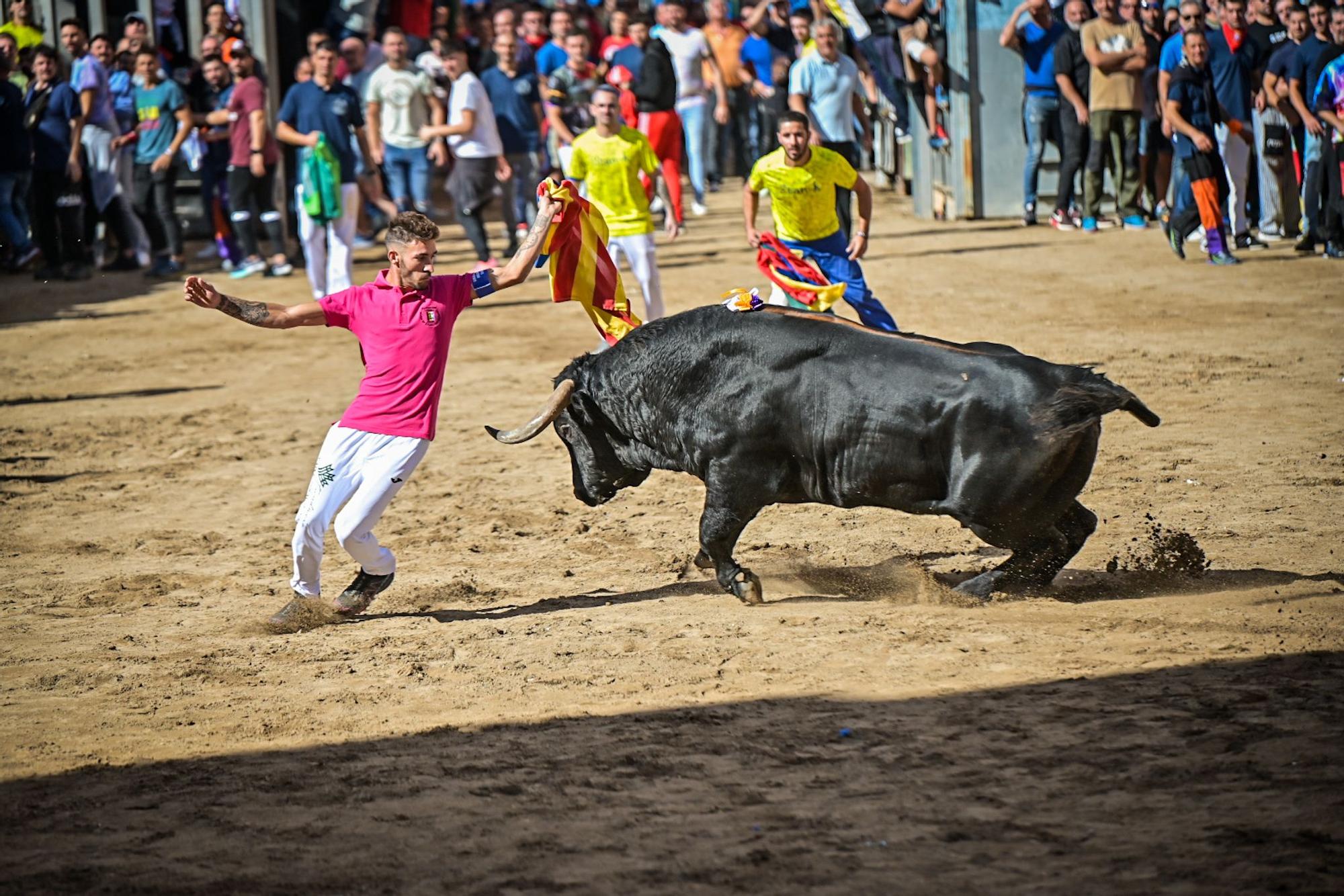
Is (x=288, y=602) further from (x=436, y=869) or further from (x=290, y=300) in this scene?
(x=290, y=300)

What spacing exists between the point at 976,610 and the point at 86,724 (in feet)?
11.5

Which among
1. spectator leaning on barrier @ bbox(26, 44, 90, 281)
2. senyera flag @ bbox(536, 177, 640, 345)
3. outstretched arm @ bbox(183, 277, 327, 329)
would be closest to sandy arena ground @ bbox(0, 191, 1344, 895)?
senyera flag @ bbox(536, 177, 640, 345)

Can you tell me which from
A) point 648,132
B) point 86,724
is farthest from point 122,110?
point 86,724

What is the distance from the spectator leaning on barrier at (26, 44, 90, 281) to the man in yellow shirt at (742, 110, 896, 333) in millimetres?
9377

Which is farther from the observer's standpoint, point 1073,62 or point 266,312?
point 1073,62

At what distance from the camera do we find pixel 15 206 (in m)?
16.5

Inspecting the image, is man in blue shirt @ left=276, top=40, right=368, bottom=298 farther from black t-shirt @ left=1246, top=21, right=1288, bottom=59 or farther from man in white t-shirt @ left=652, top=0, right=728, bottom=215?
black t-shirt @ left=1246, top=21, right=1288, bottom=59

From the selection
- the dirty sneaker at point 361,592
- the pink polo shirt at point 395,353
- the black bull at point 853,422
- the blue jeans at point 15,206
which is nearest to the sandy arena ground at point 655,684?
the dirty sneaker at point 361,592

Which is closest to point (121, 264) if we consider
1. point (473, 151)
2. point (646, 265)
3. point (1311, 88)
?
point (473, 151)

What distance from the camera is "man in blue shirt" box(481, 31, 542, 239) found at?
17344mm

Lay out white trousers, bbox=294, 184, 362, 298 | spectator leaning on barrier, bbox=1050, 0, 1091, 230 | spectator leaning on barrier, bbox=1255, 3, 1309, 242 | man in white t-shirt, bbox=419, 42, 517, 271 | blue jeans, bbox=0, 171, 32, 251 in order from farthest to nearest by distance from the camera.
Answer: spectator leaning on barrier, bbox=1050, 0, 1091, 230 → man in white t-shirt, bbox=419, 42, 517, 271 → blue jeans, bbox=0, 171, 32, 251 → spectator leaning on barrier, bbox=1255, 3, 1309, 242 → white trousers, bbox=294, 184, 362, 298

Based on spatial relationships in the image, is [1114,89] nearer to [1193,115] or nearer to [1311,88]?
[1193,115]

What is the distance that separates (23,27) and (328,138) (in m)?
5.91

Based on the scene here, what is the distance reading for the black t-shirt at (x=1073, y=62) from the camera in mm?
17562
